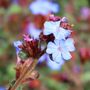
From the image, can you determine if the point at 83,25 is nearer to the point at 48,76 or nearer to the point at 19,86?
the point at 48,76

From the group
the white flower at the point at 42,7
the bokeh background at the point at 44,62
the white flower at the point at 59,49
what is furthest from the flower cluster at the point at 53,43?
the white flower at the point at 42,7

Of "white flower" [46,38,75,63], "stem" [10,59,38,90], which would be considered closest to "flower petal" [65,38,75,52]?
"white flower" [46,38,75,63]

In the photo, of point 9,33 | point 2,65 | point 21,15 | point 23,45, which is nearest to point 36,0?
point 21,15

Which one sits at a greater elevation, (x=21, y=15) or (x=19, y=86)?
(x=21, y=15)

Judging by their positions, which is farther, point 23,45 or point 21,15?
point 21,15

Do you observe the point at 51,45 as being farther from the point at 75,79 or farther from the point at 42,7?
the point at 42,7

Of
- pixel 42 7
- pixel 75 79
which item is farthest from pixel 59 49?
pixel 42 7
